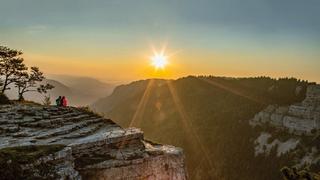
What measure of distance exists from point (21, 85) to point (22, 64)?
3270mm

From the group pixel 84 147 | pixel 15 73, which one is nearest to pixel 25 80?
pixel 15 73

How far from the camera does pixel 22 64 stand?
69188mm

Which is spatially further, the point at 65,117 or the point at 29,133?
the point at 65,117

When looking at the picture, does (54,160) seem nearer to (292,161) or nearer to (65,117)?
(65,117)

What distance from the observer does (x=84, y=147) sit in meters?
38.5

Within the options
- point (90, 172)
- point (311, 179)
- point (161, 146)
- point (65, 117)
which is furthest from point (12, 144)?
point (311, 179)

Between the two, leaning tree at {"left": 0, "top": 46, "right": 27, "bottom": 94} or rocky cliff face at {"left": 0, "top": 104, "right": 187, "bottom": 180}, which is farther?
leaning tree at {"left": 0, "top": 46, "right": 27, "bottom": 94}

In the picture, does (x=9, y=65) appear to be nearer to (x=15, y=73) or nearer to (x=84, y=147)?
(x=15, y=73)

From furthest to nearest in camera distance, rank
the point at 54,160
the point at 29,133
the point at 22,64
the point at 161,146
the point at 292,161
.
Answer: the point at 292,161, the point at 22,64, the point at 161,146, the point at 29,133, the point at 54,160

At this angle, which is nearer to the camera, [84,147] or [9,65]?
[84,147]

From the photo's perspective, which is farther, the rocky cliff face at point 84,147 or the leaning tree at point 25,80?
the leaning tree at point 25,80

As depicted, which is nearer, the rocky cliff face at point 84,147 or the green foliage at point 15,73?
the rocky cliff face at point 84,147

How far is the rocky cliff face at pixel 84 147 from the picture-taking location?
35.4 meters

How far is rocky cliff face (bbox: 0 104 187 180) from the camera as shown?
3538 cm
